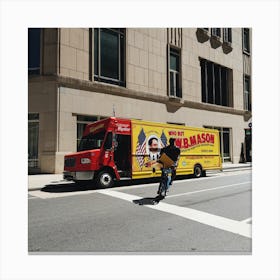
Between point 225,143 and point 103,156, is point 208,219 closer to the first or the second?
point 103,156

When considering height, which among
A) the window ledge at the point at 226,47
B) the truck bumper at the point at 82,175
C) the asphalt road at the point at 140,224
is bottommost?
the asphalt road at the point at 140,224

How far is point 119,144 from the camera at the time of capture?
35.4 feet

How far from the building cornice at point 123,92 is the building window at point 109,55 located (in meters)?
0.44

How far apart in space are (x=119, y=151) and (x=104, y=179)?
1.37 m

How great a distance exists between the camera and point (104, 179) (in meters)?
10.0

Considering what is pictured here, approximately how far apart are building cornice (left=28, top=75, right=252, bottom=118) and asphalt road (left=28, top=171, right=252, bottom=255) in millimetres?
7181

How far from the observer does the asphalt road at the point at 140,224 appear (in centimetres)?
419

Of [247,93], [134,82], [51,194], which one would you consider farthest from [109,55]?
[247,93]

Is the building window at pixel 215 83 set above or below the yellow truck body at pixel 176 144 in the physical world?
above

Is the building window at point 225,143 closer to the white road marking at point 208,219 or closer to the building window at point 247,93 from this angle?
the building window at point 247,93

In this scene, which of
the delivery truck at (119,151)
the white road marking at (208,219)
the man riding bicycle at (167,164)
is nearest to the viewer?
the white road marking at (208,219)

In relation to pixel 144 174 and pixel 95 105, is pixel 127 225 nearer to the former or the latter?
pixel 144 174

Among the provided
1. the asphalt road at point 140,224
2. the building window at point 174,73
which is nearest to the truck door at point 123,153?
the asphalt road at point 140,224

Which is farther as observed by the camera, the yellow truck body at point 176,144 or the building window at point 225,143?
the building window at point 225,143
